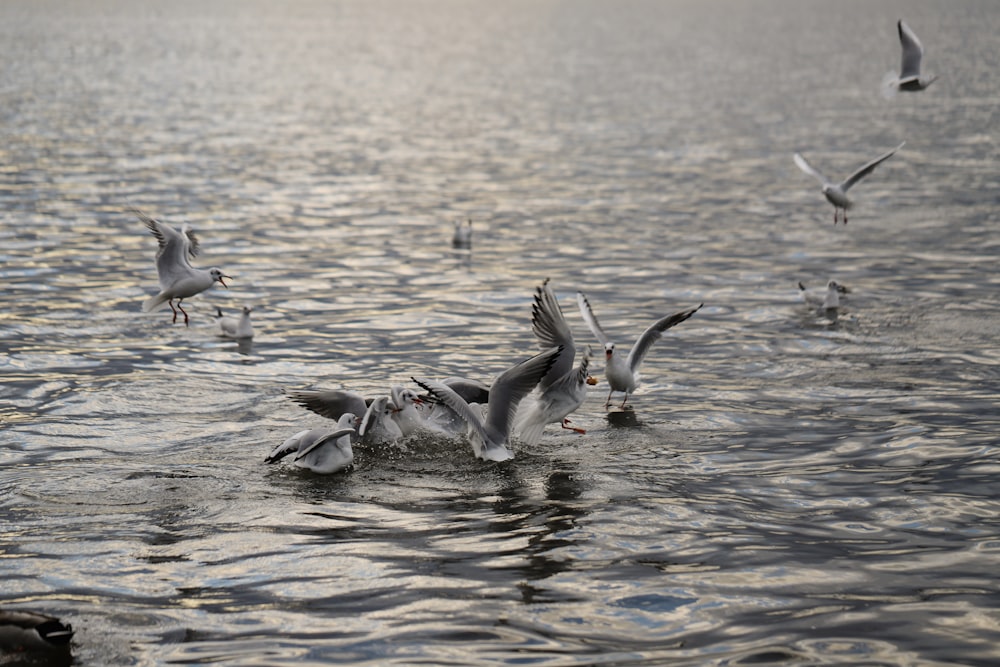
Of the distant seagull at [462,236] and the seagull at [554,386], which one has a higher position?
the distant seagull at [462,236]

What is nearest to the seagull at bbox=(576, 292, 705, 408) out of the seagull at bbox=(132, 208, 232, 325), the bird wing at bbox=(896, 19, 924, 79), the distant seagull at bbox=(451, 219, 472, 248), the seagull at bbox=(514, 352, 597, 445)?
the seagull at bbox=(514, 352, 597, 445)

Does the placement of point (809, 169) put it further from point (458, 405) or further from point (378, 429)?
point (378, 429)

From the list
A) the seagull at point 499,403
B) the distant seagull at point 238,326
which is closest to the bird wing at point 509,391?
the seagull at point 499,403

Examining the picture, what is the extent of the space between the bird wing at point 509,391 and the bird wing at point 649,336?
203 cm

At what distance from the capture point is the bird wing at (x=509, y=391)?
13.0 meters

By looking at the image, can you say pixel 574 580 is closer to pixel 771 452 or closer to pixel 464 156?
pixel 771 452

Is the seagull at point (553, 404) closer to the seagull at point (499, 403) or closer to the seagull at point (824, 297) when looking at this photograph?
the seagull at point (499, 403)

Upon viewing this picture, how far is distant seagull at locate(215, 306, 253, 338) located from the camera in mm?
18109

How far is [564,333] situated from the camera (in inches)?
550

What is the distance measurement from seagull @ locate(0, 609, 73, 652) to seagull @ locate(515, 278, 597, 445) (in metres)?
6.17

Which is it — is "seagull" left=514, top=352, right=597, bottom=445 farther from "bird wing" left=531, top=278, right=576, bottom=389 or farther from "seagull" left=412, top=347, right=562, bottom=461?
"seagull" left=412, top=347, right=562, bottom=461

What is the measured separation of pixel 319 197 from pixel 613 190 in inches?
285

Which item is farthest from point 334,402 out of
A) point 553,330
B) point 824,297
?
point 824,297

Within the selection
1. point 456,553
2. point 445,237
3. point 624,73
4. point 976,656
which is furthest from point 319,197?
point 624,73
